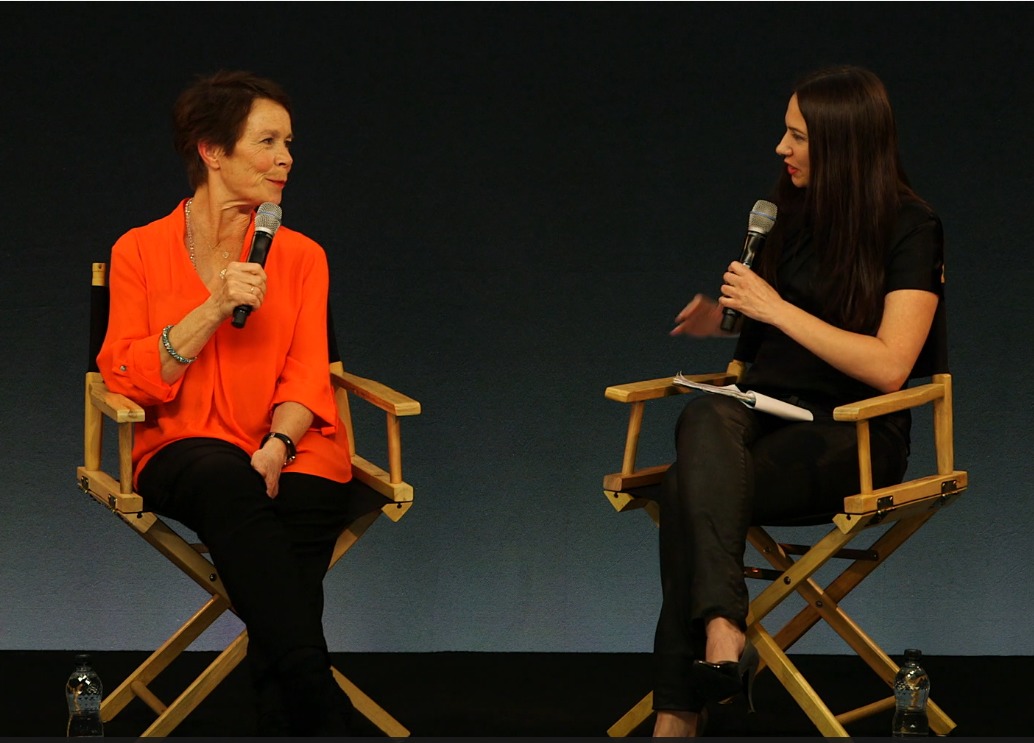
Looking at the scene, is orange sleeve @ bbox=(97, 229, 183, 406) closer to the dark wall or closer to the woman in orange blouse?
the woman in orange blouse

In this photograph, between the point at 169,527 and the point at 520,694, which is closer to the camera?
the point at 169,527

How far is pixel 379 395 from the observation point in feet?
11.0

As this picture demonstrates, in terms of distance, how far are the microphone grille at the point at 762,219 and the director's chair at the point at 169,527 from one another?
853 millimetres

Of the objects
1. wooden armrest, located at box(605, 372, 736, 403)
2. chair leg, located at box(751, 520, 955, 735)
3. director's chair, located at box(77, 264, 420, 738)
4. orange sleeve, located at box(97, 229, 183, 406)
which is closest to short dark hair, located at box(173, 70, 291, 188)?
orange sleeve, located at box(97, 229, 183, 406)

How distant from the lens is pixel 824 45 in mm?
4387

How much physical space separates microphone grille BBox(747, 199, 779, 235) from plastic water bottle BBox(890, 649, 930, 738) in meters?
1.01

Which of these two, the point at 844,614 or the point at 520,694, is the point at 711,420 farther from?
the point at 520,694

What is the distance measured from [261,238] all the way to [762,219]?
111 centimetres

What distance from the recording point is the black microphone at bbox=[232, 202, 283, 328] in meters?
3.08

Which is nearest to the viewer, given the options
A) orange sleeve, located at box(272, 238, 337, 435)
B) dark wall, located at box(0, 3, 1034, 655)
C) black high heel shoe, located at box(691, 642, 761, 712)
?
black high heel shoe, located at box(691, 642, 761, 712)

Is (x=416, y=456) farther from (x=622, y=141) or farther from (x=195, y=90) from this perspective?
(x=195, y=90)

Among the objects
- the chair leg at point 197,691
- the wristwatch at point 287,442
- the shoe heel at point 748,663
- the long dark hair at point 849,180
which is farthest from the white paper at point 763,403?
the chair leg at point 197,691

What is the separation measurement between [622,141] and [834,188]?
1246 mm

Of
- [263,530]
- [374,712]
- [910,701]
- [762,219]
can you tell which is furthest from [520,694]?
[762,219]
